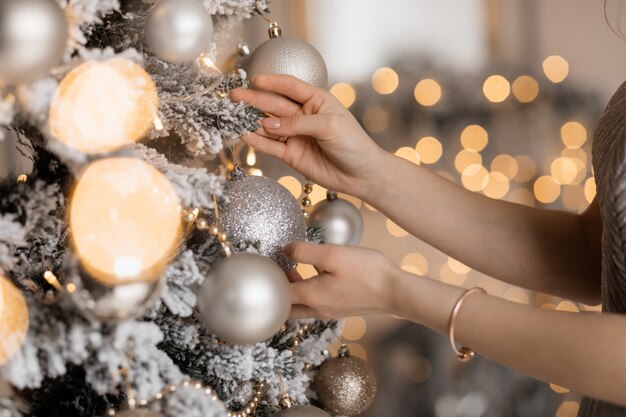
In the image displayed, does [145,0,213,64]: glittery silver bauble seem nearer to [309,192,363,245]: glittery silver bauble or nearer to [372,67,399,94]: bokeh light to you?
[309,192,363,245]: glittery silver bauble

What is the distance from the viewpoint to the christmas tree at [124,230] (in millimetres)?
542

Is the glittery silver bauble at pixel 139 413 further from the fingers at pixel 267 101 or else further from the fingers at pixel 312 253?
the fingers at pixel 267 101

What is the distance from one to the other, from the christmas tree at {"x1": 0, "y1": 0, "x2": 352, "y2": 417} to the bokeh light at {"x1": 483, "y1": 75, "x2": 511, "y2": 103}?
5.24 ft

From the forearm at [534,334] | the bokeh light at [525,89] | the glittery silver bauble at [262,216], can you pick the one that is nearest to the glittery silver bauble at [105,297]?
the glittery silver bauble at [262,216]

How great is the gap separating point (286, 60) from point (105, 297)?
0.43m

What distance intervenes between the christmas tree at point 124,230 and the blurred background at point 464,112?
4.87ft

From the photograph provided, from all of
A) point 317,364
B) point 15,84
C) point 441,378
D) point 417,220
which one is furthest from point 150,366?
point 441,378

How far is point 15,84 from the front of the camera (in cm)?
51

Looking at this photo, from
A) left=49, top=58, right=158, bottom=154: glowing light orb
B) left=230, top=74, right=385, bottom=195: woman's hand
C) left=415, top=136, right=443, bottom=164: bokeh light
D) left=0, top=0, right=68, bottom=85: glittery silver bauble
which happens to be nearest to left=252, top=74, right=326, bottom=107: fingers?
left=230, top=74, right=385, bottom=195: woman's hand

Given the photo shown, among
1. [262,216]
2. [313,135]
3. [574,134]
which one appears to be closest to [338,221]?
[313,135]

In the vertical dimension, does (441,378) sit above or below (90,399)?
below

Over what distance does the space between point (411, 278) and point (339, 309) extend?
9 cm

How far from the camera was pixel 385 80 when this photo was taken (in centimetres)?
232

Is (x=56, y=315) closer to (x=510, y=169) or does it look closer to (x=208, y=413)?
(x=208, y=413)
